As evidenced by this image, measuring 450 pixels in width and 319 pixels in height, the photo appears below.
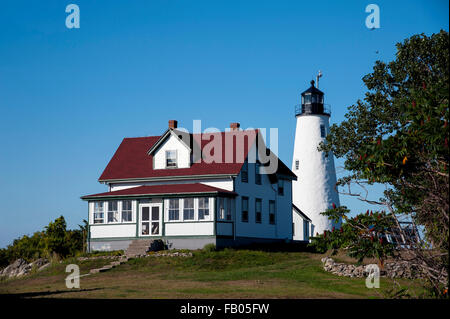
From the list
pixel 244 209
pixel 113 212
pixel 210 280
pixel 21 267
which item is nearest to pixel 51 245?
pixel 21 267

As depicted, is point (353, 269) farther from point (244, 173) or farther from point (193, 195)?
point (244, 173)

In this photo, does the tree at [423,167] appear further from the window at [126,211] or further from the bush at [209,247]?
the window at [126,211]

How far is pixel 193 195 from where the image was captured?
37812 millimetres

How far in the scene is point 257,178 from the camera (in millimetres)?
42281

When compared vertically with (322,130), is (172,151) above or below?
below

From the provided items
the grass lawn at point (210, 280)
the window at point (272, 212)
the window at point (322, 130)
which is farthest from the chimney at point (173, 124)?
the window at point (322, 130)

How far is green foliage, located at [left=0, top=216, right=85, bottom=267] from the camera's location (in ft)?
136

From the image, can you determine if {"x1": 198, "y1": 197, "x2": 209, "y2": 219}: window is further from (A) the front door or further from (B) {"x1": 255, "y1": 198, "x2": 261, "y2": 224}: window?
(B) {"x1": 255, "y1": 198, "x2": 261, "y2": 224}: window

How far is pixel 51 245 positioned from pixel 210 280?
62.1ft

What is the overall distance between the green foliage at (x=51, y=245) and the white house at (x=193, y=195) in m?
1.79

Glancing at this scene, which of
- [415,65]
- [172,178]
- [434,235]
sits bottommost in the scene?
[434,235]
